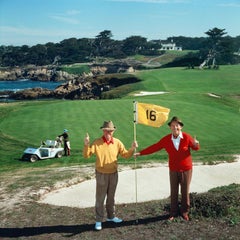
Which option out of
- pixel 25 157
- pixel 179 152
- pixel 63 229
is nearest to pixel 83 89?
pixel 25 157

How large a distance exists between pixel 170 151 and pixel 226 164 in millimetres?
8736

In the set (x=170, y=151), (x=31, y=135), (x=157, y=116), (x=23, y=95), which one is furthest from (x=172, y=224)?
(x=23, y=95)

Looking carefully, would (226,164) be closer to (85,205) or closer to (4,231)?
(85,205)

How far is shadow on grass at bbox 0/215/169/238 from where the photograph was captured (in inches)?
380

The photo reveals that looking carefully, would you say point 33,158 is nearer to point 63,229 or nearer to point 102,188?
point 63,229

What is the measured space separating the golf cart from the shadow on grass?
447 inches

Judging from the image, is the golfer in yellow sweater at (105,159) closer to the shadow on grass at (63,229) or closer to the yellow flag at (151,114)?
the shadow on grass at (63,229)

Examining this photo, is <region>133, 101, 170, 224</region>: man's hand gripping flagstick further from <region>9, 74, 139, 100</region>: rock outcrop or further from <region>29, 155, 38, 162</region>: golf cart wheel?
<region>9, 74, 139, 100</region>: rock outcrop

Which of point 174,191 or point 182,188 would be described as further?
point 174,191

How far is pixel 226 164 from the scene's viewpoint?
57.4 feet

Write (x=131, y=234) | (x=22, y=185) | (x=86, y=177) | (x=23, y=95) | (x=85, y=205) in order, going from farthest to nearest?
(x=23, y=95)
(x=86, y=177)
(x=22, y=185)
(x=85, y=205)
(x=131, y=234)

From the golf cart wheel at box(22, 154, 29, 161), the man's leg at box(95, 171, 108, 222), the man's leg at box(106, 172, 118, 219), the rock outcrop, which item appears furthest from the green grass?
the rock outcrop

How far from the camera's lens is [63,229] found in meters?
9.77

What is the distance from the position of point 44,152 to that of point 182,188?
43.1ft
